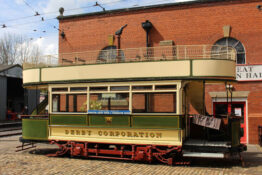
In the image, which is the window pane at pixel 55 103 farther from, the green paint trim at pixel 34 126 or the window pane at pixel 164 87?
the window pane at pixel 164 87

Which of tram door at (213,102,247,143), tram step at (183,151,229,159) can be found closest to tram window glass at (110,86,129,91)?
tram step at (183,151,229,159)

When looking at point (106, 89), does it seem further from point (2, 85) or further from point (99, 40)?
point (2, 85)

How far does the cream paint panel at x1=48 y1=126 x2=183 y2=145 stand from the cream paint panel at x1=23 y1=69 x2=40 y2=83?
6.25ft

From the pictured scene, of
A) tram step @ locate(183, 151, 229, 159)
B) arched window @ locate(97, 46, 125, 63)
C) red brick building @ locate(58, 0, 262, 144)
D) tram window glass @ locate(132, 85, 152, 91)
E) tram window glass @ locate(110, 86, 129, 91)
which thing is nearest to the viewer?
tram step @ locate(183, 151, 229, 159)

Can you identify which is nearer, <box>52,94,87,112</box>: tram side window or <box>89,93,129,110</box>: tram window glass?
<box>89,93,129,110</box>: tram window glass

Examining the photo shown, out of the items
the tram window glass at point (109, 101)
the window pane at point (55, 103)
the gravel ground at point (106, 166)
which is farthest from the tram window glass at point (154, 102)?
the window pane at point (55, 103)

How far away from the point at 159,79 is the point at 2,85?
895 inches

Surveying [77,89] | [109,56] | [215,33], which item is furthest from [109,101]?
[215,33]

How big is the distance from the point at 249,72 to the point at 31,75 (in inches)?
376

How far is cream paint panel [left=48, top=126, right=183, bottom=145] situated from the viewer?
27.8ft

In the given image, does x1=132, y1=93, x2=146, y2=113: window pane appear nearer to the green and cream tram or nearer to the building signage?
the green and cream tram

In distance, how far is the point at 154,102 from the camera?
873cm

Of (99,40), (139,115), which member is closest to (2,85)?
(99,40)

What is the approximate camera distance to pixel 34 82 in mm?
10352
